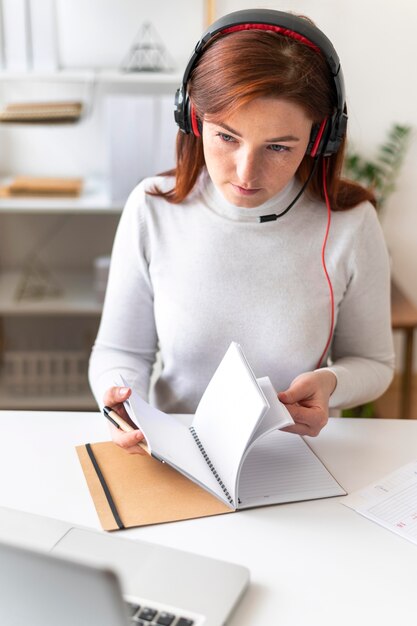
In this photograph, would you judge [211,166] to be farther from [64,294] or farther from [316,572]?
[64,294]

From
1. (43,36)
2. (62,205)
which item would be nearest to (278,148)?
(62,205)

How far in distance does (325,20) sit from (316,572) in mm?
2081

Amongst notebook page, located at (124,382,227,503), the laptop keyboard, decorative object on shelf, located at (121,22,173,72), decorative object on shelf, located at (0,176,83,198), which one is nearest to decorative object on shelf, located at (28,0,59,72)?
decorative object on shelf, located at (121,22,173,72)

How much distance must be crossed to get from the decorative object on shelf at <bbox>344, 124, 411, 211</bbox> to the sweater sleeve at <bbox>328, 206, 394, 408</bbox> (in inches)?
53.6

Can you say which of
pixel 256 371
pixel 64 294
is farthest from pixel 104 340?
pixel 64 294

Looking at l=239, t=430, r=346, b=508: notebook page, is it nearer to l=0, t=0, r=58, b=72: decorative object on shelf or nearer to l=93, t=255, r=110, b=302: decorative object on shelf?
l=93, t=255, r=110, b=302: decorative object on shelf

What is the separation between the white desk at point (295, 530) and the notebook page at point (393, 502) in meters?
0.01

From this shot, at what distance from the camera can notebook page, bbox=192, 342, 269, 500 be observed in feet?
3.04

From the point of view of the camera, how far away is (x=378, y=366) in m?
1.29

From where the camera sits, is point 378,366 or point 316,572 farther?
point 378,366


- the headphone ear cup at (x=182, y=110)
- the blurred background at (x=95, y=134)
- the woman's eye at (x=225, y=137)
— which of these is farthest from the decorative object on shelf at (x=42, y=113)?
the woman's eye at (x=225, y=137)

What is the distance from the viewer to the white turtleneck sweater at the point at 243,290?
4.10 feet

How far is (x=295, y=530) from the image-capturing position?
906mm

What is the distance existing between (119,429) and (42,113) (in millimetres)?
1536
